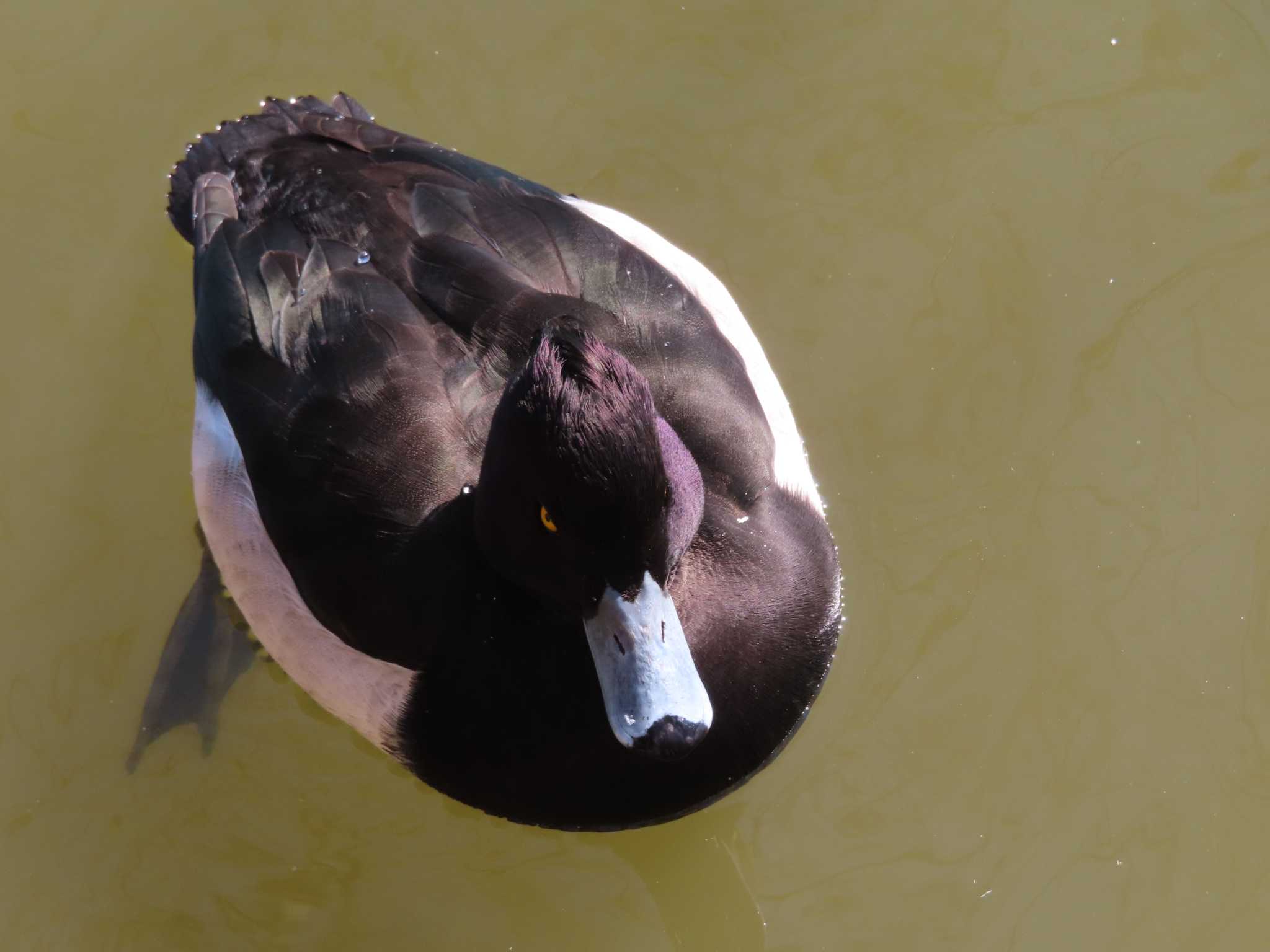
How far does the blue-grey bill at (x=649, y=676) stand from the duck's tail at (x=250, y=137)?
150cm

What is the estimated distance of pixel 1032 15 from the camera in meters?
4.27

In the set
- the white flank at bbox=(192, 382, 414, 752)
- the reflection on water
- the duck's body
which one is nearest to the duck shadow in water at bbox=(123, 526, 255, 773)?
the reflection on water

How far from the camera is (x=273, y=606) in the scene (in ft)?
10.4

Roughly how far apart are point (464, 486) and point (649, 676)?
24.1 inches

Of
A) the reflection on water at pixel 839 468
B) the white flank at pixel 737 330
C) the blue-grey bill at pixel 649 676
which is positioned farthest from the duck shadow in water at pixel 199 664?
the blue-grey bill at pixel 649 676

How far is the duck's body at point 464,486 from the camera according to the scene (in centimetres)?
274

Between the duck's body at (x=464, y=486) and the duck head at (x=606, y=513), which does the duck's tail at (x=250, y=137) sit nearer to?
the duck's body at (x=464, y=486)

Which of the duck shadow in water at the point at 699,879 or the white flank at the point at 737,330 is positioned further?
the duck shadow in water at the point at 699,879

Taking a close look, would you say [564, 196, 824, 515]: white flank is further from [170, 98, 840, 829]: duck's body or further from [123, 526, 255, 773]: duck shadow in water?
[123, 526, 255, 773]: duck shadow in water

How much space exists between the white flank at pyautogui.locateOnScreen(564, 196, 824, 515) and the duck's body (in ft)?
0.21

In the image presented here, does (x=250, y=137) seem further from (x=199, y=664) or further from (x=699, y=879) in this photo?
(x=699, y=879)

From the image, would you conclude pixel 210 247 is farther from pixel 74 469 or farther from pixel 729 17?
pixel 729 17

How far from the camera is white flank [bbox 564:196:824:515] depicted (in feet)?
10.6

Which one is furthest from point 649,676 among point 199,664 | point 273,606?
point 199,664
